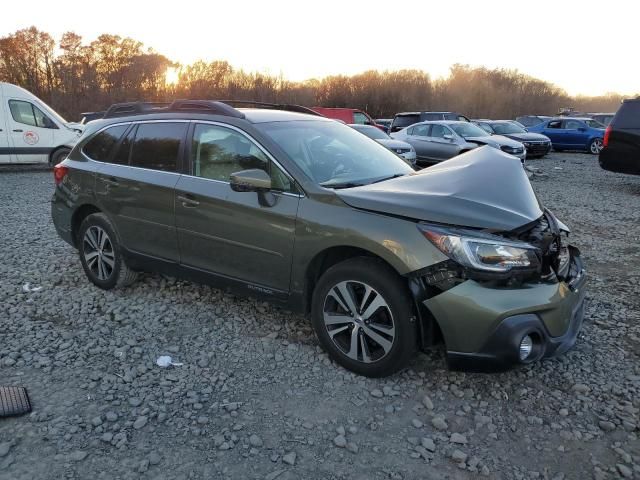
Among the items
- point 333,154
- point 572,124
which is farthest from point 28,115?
point 572,124

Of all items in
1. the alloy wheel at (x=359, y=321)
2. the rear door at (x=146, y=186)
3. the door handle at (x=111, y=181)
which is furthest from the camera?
the door handle at (x=111, y=181)

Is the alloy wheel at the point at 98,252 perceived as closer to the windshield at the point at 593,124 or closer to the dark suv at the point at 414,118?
the dark suv at the point at 414,118

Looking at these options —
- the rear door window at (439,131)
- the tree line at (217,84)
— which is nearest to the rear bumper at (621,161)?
the rear door window at (439,131)

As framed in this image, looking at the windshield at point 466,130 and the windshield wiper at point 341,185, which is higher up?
the windshield at point 466,130

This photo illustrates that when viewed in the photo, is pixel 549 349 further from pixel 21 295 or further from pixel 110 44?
pixel 110 44

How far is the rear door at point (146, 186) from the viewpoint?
4.12 metres

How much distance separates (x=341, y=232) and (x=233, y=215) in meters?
0.93

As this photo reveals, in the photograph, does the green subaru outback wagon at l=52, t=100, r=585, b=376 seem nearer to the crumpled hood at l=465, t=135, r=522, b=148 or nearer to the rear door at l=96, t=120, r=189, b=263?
the rear door at l=96, t=120, r=189, b=263

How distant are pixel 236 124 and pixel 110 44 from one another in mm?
34974

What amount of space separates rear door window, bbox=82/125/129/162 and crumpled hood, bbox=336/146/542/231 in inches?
99.0

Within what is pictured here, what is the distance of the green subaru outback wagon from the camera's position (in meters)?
2.86

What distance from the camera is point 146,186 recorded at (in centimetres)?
421

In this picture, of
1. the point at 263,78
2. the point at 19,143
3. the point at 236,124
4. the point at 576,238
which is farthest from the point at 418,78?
the point at 236,124

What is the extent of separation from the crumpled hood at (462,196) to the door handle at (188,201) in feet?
4.03
